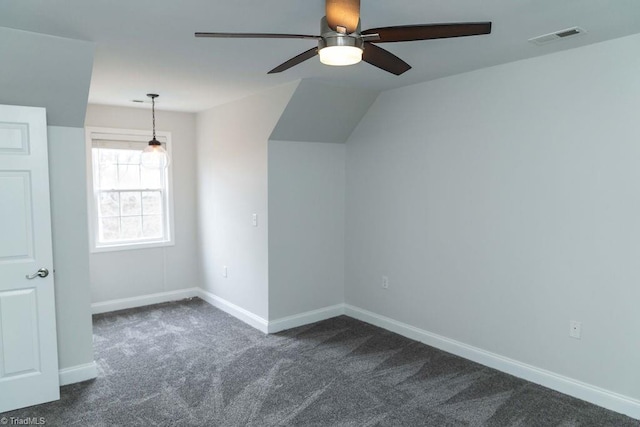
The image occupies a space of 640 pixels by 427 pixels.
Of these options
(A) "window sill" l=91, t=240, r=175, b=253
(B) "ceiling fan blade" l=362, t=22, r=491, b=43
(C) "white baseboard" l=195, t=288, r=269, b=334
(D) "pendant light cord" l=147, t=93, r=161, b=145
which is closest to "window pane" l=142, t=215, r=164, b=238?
(A) "window sill" l=91, t=240, r=175, b=253

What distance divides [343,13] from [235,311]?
3805 millimetres

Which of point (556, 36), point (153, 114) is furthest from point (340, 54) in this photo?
point (153, 114)

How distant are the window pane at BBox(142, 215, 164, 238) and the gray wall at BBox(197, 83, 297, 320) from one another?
0.50 m

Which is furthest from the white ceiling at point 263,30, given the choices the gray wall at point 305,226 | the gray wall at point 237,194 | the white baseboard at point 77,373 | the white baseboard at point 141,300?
the white baseboard at point 141,300

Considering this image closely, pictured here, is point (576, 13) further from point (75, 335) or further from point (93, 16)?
point (75, 335)

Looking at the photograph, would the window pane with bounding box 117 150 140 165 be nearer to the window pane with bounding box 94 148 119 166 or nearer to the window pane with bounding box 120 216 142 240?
the window pane with bounding box 94 148 119 166

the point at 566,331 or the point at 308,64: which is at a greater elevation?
the point at 308,64

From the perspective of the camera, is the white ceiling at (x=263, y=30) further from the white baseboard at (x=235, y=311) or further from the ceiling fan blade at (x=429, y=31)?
the white baseboard at (x=235, y=311)

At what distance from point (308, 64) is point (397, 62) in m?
1.08

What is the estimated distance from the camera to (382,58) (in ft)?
7.38

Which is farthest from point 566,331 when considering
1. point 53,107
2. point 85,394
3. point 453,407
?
point 53,107

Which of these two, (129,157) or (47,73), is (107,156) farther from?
(47,73)

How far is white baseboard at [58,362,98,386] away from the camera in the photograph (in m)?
3.21

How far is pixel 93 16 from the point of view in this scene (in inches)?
89.7
